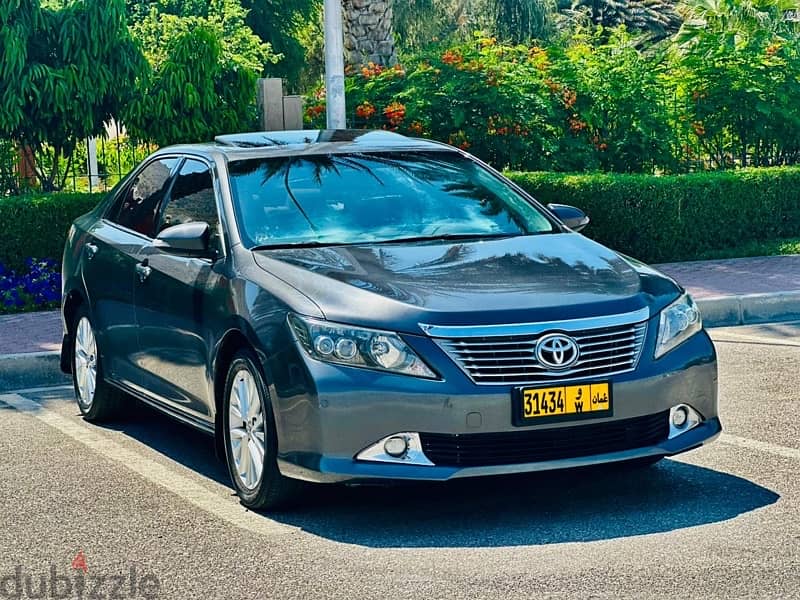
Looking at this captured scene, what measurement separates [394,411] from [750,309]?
6808 mm

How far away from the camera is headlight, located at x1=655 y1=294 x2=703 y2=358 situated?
6297 mm

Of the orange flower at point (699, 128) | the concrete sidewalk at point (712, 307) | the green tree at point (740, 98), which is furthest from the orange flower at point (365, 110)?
the concrete sidewalk at point (712, 307)

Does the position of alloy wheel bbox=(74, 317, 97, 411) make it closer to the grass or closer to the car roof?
the car roof

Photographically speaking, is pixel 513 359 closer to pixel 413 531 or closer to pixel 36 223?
pixel 413 531

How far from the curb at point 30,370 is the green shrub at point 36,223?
11.2 ft

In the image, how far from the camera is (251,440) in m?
6.45

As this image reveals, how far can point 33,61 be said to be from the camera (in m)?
14.8

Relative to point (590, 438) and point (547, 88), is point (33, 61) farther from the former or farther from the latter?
point (590, 438)

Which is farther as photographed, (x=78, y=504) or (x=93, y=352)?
(x=93, y=352)

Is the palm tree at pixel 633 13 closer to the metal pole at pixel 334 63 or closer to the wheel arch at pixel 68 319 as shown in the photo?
the metal pole at pixel 334 63

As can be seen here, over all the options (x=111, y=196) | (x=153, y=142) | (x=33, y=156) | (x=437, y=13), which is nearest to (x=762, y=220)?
(x=153, y=142)

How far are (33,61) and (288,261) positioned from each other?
29.5 feet

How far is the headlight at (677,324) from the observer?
6.30m

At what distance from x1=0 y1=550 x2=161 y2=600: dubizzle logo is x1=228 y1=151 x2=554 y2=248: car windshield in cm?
186
